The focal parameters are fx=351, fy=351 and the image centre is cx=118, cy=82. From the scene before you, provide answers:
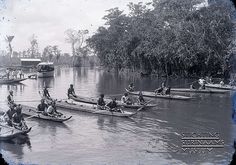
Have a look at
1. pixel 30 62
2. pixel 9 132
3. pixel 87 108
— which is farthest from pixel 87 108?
pixel 30 62

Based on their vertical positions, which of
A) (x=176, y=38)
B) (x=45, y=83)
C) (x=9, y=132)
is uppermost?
(x=176, y=38)

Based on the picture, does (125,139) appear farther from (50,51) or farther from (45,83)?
(50,51)

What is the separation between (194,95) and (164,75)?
62.0 ft

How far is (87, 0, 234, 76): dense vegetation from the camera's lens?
139ft

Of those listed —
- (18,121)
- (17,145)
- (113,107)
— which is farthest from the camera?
(113,107)

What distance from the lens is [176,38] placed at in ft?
148

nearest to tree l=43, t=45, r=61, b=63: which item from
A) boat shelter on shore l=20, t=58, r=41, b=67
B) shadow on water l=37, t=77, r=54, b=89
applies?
boat shelter on shore l=20, t=58, r=41, b=67

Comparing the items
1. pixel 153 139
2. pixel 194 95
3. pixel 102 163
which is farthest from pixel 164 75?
pixel 102 163

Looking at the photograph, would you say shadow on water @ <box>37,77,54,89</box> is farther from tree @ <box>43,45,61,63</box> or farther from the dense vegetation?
tree @ <box>43,45,61,63</box>

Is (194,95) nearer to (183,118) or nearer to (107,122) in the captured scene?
(183,118)

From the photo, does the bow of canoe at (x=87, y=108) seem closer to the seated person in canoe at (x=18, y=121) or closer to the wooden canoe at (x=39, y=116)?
the wooden canoe at (x=39, y=116)

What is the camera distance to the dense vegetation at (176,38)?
139 ft

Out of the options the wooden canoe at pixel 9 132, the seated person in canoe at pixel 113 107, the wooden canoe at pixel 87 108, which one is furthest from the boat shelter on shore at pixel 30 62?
the wooden canoe at pixel 9 132

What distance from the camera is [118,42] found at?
61156 mm
